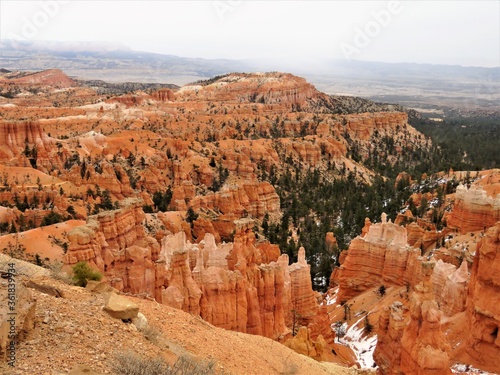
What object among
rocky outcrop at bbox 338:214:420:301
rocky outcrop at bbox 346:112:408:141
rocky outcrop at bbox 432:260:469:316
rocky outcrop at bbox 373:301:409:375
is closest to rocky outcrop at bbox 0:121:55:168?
rocky outcrop at bbox 338:214:420:301

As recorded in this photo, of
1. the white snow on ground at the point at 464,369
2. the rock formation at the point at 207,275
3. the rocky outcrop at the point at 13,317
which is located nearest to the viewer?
the rocky outcrop at the point at 13,317

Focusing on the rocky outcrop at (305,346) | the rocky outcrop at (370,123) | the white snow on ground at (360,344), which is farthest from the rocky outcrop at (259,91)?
the rocky outcrop at (305,346)

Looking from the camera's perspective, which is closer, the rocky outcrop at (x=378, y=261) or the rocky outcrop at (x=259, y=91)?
the rocky outcrop at (x=378, y=261)

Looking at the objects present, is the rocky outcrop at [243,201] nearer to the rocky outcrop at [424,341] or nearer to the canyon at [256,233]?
the canyon at [256,233]

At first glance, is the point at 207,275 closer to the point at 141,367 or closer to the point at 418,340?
the point at 418,340

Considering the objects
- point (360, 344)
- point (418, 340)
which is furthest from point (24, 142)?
point (418, 340)

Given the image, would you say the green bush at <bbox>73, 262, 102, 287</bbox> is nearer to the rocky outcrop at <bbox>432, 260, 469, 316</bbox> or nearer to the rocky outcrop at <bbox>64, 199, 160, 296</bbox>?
→ the rocky outcrop at <bbox>64, 199, 160, 296</bbox>
